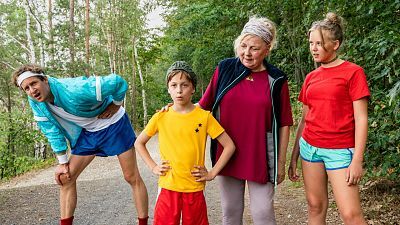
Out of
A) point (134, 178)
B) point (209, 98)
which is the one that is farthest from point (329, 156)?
point (134, 178)

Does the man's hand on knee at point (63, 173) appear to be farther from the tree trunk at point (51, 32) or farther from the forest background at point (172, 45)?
the tree trunk at point (51, 32)

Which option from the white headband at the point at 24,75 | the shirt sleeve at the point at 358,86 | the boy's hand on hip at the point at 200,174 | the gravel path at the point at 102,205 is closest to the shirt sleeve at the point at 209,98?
the boy's hand on hip at the point at 200,174

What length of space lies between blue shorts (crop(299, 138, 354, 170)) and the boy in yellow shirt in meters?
0.60

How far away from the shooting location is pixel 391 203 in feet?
16.4

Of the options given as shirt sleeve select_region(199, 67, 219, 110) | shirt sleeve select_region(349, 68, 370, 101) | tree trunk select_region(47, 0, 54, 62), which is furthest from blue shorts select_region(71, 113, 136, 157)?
tree trunk select_region(47, 0, 54, 62)

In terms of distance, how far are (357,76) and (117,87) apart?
2.26m

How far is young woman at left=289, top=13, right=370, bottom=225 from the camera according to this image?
2.58m

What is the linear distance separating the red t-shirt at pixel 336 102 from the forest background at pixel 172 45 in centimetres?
25

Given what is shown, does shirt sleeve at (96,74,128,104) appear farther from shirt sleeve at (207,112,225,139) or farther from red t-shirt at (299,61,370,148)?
red t-shirt at (299,61,370,148)

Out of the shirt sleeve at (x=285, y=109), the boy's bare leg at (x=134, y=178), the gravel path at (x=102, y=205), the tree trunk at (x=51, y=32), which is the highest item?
the tree trunk at (x=51, y=32)

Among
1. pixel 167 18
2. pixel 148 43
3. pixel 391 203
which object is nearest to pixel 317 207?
pixel 391 203

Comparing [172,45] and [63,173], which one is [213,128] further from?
[172,45]

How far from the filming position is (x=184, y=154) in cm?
284

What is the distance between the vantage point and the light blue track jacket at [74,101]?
363cm
